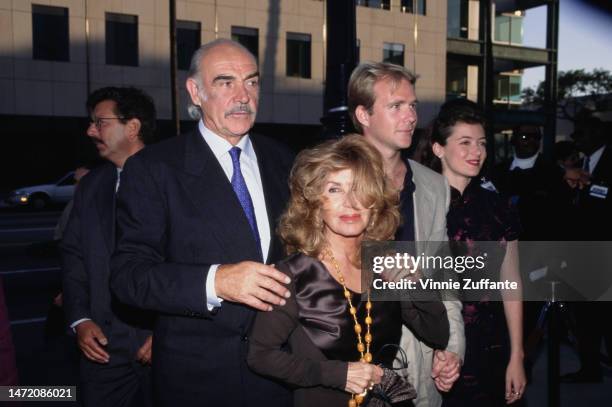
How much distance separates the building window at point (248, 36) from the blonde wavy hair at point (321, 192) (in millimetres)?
24073

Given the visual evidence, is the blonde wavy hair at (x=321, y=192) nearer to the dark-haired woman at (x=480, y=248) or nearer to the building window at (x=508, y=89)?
the dark-haired woman at (x=480, y=248)

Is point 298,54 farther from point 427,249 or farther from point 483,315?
point 427,249

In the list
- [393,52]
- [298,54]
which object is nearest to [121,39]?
[298,54]

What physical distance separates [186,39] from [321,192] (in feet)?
79.0

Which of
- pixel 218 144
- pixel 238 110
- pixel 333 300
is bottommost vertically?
pixel 333 300

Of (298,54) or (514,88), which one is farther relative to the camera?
(514,88)

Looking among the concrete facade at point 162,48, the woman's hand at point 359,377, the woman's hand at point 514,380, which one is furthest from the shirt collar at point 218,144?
the concrete facade at point 162,48

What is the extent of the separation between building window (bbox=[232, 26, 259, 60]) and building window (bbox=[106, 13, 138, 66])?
4.16m

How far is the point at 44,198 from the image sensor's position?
857 inches

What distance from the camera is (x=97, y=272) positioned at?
10.6 feet

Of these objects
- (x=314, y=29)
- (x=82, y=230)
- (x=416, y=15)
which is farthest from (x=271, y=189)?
(x=416, y=15)

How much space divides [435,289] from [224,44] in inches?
56.7

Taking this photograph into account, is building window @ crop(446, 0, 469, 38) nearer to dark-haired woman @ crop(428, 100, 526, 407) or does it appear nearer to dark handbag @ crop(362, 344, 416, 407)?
dark-haired woman @ crop(428, 100, 526, 407)

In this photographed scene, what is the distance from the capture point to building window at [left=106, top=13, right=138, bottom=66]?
2373cm
